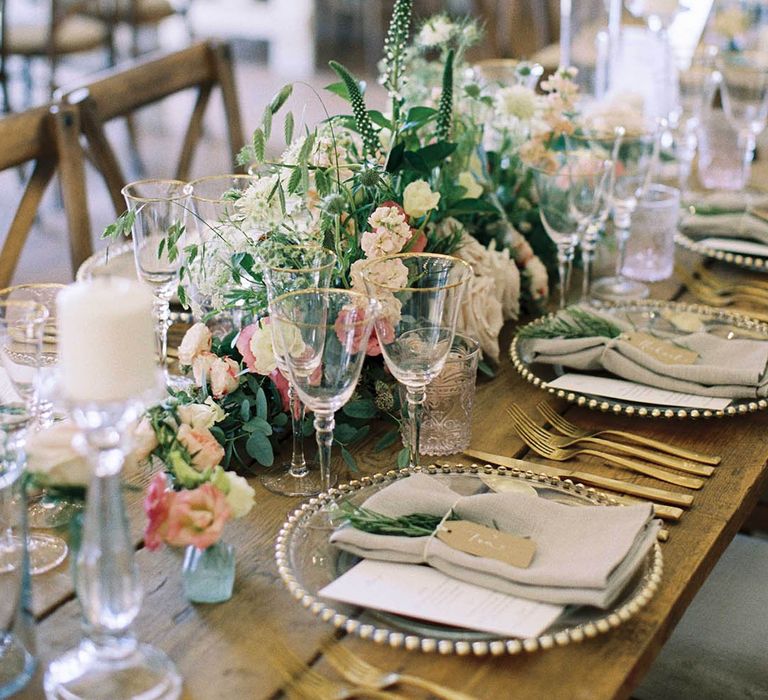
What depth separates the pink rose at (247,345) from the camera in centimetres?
125

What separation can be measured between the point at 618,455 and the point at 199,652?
0.58 metres

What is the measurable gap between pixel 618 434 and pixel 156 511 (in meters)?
0.63

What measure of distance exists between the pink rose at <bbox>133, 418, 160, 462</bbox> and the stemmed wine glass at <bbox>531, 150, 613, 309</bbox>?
2.48 feet

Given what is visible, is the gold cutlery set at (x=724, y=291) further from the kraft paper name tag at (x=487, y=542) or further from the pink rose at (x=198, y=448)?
the pink rose at (x=198, y=448)

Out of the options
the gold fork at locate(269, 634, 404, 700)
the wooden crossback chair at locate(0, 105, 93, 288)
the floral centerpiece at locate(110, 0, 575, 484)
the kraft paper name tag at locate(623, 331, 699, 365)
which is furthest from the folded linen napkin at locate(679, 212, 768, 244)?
the gold fork at locate(269, 634, 404, 700)

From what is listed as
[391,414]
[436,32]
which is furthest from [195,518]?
[436,32]

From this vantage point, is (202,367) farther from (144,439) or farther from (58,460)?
(58,460)

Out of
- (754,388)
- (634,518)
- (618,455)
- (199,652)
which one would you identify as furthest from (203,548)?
(754,388)

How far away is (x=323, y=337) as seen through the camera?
3.41 ft

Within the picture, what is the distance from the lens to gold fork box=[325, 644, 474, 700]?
865 mm

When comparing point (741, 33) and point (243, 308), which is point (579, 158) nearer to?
point (243, 308)

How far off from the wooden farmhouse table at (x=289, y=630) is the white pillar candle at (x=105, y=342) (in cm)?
27

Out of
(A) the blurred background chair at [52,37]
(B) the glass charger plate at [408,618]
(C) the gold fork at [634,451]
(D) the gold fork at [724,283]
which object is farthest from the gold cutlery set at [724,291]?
(A) the blurred background chair at [52,37]

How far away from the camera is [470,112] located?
1809mm
